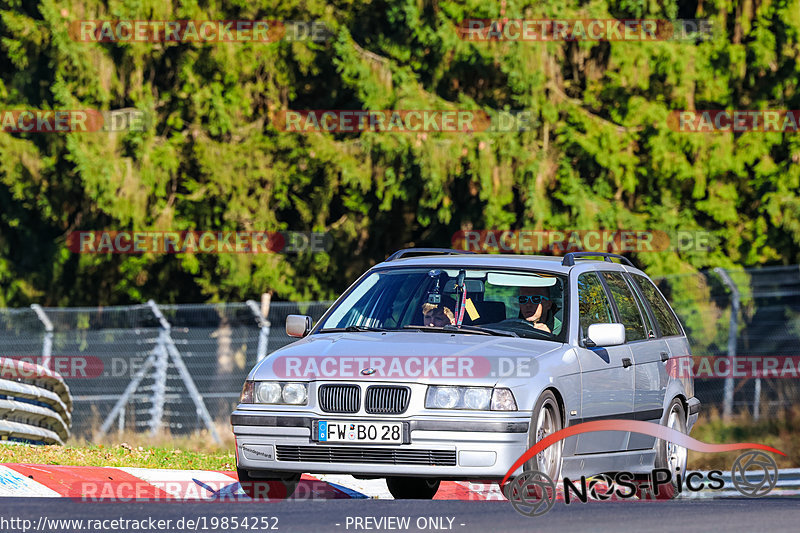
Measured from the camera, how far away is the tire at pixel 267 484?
8688 millimetres

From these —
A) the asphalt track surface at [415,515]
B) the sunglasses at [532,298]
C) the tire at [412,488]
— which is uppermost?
the sunglasses at [532,298]

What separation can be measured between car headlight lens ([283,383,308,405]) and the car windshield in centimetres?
109

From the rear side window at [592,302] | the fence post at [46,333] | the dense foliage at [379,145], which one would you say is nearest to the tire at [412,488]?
the rear side window at [592,302]

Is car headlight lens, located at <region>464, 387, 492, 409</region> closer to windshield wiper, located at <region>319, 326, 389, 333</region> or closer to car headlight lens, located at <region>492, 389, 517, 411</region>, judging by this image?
car headlight lens, located at <region>492, 389, 517, 411</region>

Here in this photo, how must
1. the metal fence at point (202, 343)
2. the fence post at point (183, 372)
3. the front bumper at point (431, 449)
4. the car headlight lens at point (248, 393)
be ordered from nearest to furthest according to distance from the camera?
the front bumper at point (431, 449) → the car headlight lens at point (248, 393) → the metal fence at point (202, 343) → the fence post at point (183, 372)

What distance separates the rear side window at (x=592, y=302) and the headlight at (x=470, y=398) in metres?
1.57

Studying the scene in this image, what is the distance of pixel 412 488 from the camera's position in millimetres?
10508

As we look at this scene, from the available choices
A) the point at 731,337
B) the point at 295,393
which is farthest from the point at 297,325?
the point at 731,337

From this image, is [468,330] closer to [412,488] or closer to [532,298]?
[532,298]

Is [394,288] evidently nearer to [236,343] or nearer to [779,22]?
[236,343]

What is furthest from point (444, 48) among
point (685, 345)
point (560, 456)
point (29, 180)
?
point (560, 456)

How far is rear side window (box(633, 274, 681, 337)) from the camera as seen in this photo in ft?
36.7

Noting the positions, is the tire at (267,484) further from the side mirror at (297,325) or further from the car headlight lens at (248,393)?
the side mirror at (297,325)

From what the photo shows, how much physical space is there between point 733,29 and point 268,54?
27.9ft
